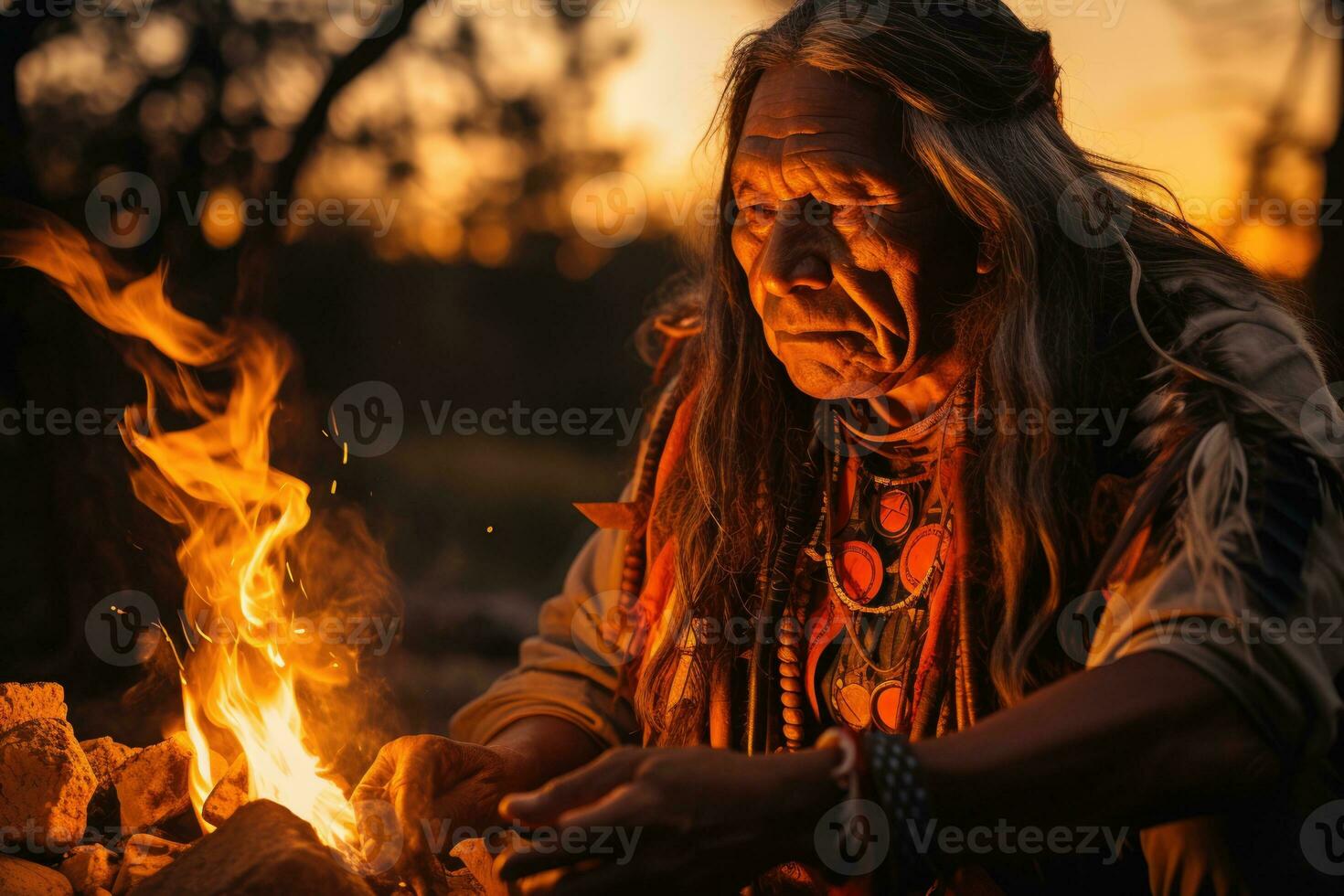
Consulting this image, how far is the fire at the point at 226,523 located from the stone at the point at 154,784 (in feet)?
0.14

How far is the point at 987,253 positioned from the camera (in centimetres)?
271

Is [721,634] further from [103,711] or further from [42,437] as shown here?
[42,437]

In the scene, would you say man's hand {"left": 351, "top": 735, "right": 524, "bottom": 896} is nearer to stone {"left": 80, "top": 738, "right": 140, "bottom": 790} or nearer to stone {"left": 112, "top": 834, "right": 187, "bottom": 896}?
stone {"left": 112, "top": 834, "right": 187, "bottom": 896}

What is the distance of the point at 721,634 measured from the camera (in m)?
2.92

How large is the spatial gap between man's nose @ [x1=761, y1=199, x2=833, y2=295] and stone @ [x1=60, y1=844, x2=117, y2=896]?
1.98 meters

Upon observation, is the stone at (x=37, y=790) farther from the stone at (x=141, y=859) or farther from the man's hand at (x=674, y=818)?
the man's hand at (x=674, y=818)

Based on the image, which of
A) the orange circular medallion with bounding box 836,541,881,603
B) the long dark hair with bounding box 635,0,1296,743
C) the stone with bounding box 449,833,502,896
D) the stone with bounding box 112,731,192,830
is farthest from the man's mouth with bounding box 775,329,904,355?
the stone with bounding box 112,731,192,830

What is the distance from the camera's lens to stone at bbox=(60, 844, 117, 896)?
2510 mm

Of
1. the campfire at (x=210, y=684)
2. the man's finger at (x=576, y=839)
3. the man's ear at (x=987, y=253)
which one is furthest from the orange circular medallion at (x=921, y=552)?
the campfire at (x=210, y=684)

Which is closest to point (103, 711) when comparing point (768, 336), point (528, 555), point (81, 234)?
point (81, 234)

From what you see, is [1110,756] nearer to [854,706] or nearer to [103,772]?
[854,706]

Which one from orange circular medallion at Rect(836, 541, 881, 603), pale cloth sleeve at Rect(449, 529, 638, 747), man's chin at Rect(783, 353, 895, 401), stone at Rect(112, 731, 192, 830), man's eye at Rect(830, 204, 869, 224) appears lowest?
stone at Rect(112, 731, 192, 830)

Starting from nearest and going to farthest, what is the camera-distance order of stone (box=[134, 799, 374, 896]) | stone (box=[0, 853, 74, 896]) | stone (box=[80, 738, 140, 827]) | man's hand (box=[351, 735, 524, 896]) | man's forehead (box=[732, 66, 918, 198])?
stone (box=[134, 799, 374, 896]) → stone (box=[0, 853, 74, 896]) → man's hand (box=[351, 735, 524, 896]) → man's forehead (box=[732, 66, 918, 198]) → stone (box=[80, 738, 140, 827])

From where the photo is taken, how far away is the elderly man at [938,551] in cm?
184
